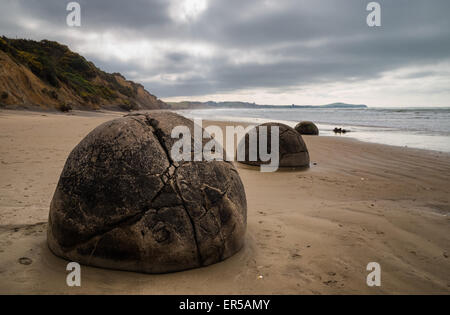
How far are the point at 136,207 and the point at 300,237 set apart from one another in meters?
1.99

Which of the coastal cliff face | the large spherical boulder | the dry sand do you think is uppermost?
the coastal cliff face

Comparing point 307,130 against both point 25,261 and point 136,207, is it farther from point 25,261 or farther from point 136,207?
point 25,261

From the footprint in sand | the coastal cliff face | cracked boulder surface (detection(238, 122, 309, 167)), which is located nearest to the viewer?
the footprint in sand

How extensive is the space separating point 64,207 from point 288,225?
2587 millimetres

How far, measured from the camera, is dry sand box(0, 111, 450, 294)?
7.86 ft

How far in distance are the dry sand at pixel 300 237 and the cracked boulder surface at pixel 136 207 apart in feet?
0.47

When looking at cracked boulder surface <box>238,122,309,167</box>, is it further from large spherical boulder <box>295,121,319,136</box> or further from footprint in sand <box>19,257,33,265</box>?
large spherical boulder <box>295,121,319,136</box>

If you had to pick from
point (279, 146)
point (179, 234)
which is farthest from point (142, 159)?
point (279, 146)

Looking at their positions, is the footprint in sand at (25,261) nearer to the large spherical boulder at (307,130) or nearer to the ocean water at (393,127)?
the ocean water at (393,127)

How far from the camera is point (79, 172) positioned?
2562 mm

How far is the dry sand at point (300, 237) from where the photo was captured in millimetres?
2395

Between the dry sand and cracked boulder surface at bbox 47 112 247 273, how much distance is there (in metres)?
0.14

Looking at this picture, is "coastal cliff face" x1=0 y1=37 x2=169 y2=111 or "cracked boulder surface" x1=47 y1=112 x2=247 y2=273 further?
"coastal cliff face" x1=0 y1=37 x2=169 y2=111

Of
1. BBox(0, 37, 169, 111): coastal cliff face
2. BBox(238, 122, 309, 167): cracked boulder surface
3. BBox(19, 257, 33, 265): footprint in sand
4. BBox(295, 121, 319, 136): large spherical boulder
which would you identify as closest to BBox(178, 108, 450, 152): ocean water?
BBox(295, 121, 319, 136): large spherical boulder
